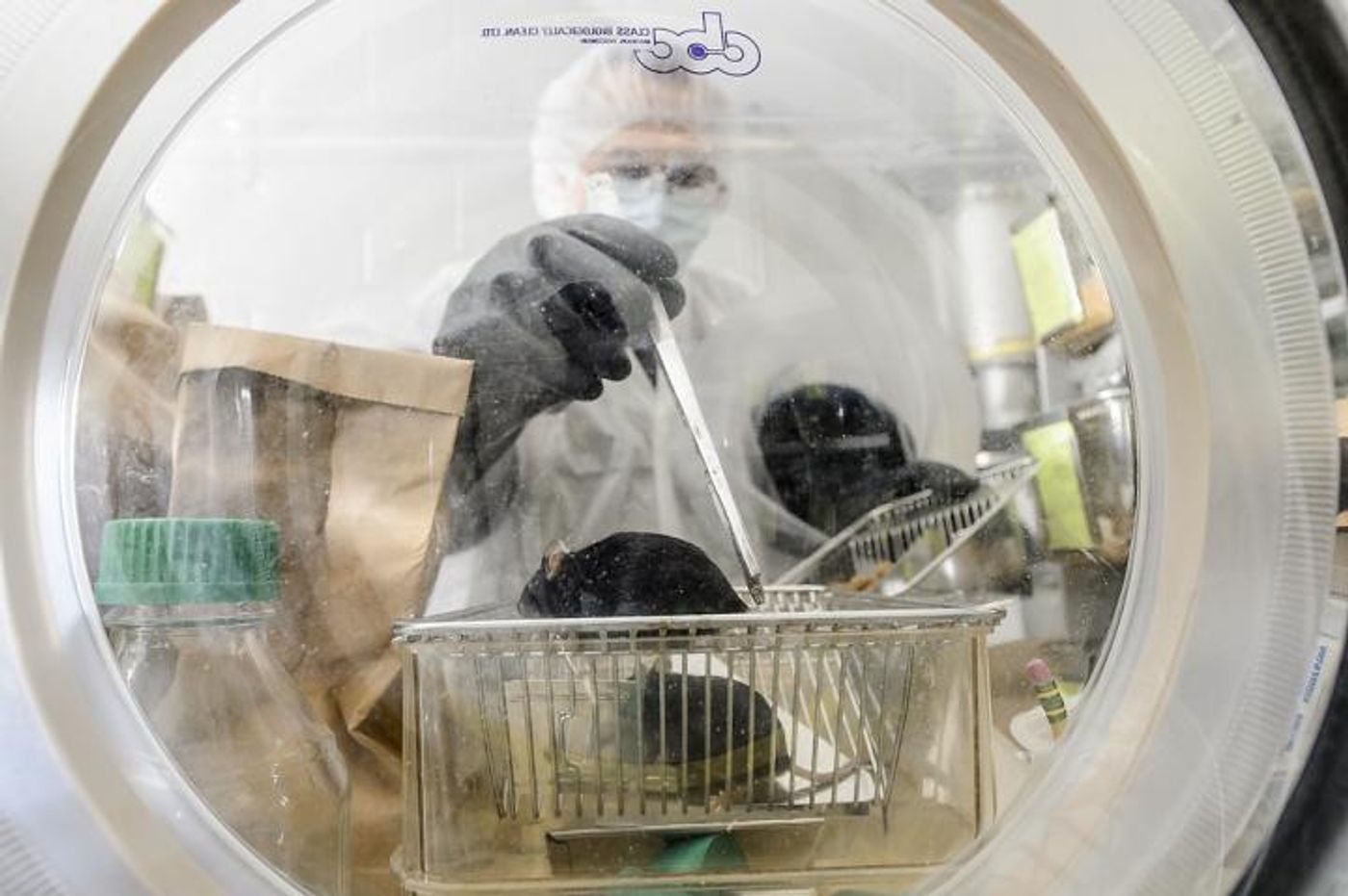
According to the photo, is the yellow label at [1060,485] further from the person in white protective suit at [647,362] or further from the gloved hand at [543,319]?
the gloved hand at [543,319]

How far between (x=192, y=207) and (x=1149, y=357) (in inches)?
17.5

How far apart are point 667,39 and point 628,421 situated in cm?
21

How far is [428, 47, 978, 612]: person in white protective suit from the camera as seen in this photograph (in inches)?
23.7

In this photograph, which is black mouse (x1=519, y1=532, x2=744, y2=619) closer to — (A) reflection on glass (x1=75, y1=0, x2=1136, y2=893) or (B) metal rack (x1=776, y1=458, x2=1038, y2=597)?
(A) reflection on glass (x1=75, y1=0, x2=1136, y2=893)

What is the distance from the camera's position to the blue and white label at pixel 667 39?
22.2 inches

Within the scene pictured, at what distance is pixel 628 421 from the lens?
2.22 ft

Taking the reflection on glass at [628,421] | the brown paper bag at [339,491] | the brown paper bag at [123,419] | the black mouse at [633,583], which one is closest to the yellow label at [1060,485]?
the reflection on glass at [628,421]

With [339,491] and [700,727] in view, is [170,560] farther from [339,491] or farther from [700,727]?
[700,727]

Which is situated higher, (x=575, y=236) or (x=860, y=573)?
(x=575, y=236)

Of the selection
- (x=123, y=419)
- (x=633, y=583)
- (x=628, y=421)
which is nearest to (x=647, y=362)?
(x=628, y=421)

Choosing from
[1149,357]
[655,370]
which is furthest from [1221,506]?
[655,370]

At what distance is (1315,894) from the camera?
48cm

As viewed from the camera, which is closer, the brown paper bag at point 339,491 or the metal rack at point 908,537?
the brown paper bag at point 339,491

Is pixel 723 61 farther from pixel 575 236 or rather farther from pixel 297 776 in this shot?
pixel 297 776
